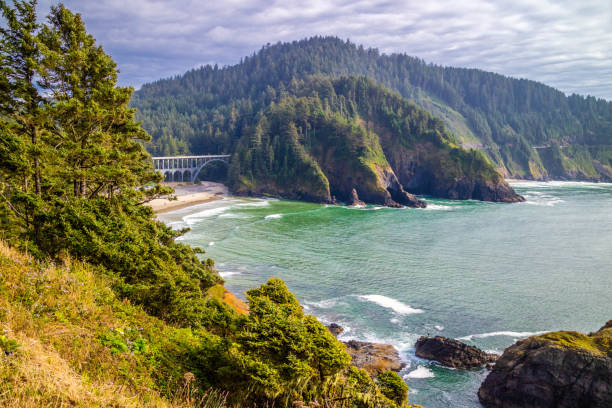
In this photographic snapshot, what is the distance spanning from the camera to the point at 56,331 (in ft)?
25.0

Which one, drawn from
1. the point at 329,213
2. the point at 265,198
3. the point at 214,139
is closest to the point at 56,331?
the point at 329,213

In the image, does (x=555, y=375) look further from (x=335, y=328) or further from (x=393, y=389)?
(x=335, y=328)

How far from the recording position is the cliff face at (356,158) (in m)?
119

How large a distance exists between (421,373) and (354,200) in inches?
3438

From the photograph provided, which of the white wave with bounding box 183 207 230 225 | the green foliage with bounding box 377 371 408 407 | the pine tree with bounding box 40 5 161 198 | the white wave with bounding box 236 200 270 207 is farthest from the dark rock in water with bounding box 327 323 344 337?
the white wave with bounding box 236 200 270 207

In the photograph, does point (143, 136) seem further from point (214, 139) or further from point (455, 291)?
point (214, 139)

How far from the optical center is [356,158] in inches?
4845

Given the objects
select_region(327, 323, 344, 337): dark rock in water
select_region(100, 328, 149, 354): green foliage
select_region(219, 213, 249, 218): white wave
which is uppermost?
select_region(100, 328, 149, 354): green foliage

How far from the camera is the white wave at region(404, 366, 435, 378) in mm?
25922

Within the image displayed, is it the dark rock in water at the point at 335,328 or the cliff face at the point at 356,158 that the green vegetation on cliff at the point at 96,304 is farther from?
the cliff face at the point at 356,158

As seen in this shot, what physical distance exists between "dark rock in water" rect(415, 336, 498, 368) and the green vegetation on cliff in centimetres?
1645

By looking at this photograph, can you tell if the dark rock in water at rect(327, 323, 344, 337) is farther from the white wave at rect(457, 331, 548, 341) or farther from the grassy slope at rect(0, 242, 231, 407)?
the grassy slope at rect(0, 242, 231, 407)

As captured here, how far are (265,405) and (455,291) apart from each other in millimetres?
35275

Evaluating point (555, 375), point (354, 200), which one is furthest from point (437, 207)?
point (555, 375)
